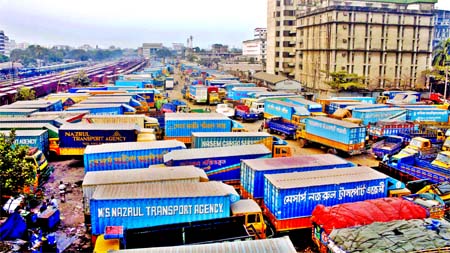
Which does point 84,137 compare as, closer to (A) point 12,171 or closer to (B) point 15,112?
(A) point 12,171

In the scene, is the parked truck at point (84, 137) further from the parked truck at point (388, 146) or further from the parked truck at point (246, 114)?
the parked truck at point (246, 114)

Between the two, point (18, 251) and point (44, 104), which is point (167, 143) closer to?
point (18, 251)

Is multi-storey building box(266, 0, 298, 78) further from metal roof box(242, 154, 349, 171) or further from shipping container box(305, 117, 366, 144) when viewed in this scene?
metal roof box(242, 154, 349, 171)

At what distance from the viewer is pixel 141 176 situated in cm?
1647

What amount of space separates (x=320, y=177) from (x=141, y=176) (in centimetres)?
753

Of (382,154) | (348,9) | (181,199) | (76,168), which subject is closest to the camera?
(181,199)

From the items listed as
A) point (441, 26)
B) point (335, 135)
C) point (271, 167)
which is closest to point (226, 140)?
point (271, 167)

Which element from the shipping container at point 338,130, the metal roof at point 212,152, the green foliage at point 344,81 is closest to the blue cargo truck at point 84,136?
the metal roof at point 212,152

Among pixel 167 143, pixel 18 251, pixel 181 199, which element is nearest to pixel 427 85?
pixel 167 143

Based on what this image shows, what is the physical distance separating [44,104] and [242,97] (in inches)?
1011

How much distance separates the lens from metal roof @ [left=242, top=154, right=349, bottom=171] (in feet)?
57.0

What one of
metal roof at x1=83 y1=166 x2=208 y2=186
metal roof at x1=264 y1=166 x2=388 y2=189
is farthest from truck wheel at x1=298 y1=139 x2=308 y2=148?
metal roof at x1=83 y1=166 x2=208 y2=186

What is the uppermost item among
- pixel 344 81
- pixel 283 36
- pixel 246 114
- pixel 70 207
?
pixel 283 36

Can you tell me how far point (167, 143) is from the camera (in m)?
22.1
